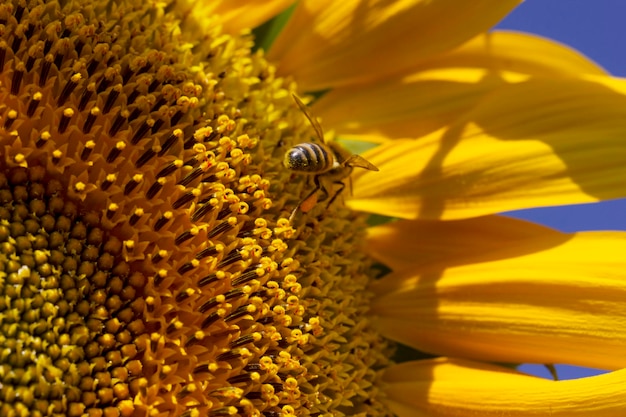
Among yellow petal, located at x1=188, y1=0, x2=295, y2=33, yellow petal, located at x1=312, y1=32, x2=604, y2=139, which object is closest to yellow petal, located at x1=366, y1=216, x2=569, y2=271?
yellow petal, located at x1=312, y1=32, x2=604, y2=139

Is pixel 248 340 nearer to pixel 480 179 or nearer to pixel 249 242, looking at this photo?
pixel 249 242

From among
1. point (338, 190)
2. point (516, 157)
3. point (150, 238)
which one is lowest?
point (150, 238)

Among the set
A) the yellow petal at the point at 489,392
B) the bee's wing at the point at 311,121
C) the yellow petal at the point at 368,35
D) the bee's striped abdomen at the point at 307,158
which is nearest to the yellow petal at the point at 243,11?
the yellow petal at the point at 368,35

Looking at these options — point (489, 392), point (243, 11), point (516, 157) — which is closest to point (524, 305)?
point (489, 392)

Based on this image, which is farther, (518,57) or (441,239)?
Result: (518,57)

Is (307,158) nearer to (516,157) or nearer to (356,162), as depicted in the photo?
(356,162)

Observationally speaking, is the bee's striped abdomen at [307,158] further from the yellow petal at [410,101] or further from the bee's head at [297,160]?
the yellow petal at [410,101]

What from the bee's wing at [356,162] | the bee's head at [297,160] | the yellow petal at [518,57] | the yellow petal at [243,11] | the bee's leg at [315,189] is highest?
the yellow petal at [518,57]

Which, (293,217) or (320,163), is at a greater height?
(320,163)
